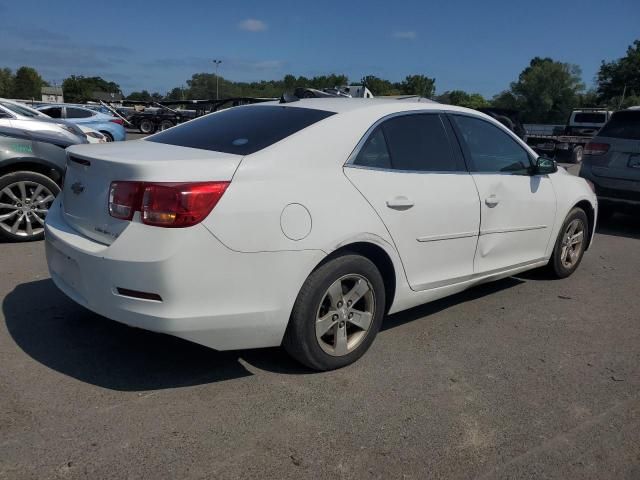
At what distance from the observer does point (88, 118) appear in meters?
15.5

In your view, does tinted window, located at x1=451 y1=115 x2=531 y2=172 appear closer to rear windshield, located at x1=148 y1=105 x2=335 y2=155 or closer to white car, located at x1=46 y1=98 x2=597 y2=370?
white car, located at x1=46 y1=98 x2=597 y2=370

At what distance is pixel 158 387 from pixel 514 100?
9453 centimetres

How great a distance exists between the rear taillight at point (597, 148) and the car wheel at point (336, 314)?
6083 millimetres

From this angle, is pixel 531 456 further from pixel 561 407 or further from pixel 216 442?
pixel 216 442

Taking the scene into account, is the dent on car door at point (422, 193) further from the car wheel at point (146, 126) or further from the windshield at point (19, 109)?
the car wheel at point (146, 126)

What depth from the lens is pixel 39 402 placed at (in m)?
2.86

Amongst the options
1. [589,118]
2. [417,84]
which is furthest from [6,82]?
[589,118]

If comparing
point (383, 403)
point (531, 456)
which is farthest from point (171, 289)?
point (531, 456)

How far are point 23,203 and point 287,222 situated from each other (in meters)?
4.20

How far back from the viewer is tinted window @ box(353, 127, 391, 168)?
11.2 feet

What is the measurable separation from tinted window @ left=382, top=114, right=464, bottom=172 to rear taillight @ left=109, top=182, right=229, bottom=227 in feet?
4.32

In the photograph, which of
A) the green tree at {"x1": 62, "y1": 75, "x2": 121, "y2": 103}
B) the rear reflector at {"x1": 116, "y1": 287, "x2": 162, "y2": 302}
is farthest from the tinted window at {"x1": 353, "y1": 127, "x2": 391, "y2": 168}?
the green tree at {"x1": 62, "y1": 75, "x2": 121, "y2": 103}

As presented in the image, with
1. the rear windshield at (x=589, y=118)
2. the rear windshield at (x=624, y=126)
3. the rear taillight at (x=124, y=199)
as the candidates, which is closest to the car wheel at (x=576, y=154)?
the rear windshield at (x=589, y=118)

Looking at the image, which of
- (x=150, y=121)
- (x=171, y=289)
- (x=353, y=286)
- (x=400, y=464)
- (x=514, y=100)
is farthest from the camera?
(x=514, y=100)
